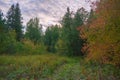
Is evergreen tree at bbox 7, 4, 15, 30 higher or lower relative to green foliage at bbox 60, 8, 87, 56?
higher

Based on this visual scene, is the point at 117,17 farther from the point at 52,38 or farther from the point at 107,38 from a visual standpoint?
the point at 52,38

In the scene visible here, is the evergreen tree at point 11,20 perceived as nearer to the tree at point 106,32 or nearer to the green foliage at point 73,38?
the green foliage at point 73,38

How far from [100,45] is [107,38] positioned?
4.84 ft

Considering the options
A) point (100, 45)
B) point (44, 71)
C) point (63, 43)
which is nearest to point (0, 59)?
point (44, 71)

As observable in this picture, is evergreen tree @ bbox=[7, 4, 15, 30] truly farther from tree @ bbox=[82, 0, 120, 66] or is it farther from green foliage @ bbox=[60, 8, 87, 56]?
tree @ bbox=[82, 0, 120, 66]

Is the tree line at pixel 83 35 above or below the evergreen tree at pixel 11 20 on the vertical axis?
below

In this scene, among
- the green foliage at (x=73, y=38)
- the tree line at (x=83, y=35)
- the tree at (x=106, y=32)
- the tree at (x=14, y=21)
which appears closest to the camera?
the tree at (x=106, y=32)

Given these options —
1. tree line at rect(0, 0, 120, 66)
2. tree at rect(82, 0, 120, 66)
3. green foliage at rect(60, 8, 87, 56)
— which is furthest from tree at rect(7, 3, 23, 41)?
tree at rect(82, 0, 120, 66)

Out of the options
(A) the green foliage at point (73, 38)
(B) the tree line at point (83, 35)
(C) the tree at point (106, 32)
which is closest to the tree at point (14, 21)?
Result: (B) the tree line at point (83, 35)

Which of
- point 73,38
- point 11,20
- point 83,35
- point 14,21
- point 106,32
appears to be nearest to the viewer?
point 106,32

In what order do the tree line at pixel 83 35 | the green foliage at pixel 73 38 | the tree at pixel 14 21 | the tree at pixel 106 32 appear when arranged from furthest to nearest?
the tree at pixel 14 21 → the green foliage at pixel 73 38 → the tree line at pixel 83 35 → the tree at pixel 106 32

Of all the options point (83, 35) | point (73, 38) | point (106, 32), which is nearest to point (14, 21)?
point (73, 38)

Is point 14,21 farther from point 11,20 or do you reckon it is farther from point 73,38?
point 73,38

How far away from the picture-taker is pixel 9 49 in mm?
65500
